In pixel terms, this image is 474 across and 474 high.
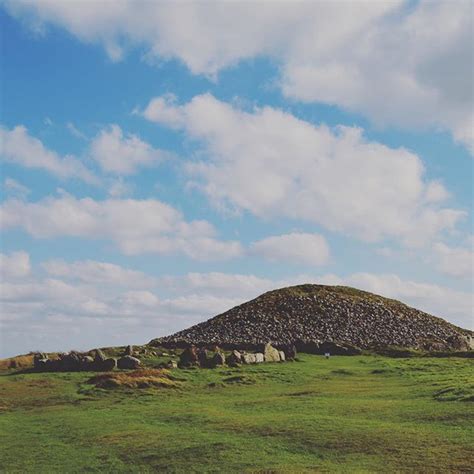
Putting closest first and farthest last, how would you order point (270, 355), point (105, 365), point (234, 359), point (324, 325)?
point (105, 365) < point (234, 359) < point (270, 355) < point (324, 325)

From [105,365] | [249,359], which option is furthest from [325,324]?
[105,365]

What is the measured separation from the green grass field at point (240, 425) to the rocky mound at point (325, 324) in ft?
102

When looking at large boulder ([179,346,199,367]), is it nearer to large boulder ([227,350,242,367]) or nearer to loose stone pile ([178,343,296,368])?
loose stone pile ([178,343,296,368])

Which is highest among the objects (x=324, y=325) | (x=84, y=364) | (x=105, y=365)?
(x=324, y=325)

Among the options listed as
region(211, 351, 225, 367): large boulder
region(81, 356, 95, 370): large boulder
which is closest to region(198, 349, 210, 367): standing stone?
region(211, 351, 225, 367): large boulder

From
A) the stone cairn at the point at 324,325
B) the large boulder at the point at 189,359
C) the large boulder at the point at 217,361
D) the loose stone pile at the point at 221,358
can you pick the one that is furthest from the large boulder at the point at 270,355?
the stone cairn at the point at 324,325

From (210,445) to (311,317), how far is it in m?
65.7

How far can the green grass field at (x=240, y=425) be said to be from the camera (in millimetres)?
20328

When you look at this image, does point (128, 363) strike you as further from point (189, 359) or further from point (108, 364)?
point (189, 359)

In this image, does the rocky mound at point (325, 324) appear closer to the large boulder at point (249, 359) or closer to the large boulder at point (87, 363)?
the large boulder at point (249, 359)

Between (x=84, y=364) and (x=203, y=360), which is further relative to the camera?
(x=203, y=360)

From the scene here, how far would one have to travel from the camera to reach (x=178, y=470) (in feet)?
65.0

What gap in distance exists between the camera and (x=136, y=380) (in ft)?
127

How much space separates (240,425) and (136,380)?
14.6 meters
